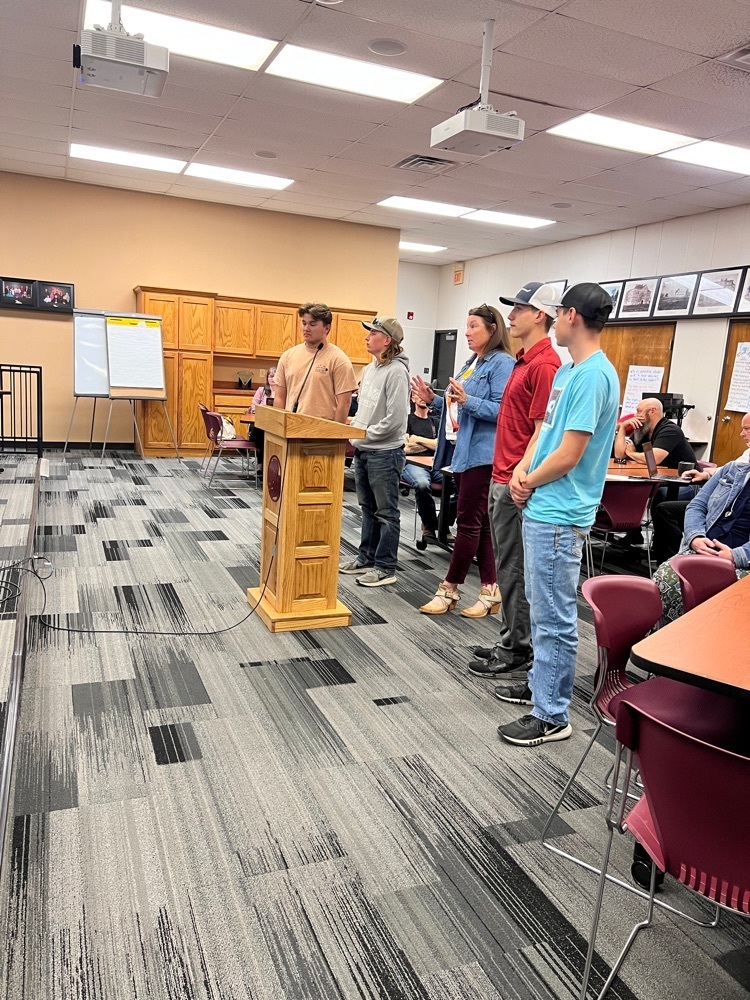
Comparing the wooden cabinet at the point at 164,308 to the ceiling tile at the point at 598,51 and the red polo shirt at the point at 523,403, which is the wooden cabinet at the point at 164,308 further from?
the red polo shirt at the point at 523,403

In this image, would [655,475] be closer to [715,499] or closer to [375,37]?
[715,499]

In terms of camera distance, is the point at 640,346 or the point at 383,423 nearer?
the point at 383,423

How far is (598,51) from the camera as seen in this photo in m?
4.30

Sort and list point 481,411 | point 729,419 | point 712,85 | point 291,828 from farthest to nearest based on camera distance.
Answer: point 729,419, point 712,85, point 481,411, point 291,828

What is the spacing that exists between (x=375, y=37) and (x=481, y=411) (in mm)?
2560

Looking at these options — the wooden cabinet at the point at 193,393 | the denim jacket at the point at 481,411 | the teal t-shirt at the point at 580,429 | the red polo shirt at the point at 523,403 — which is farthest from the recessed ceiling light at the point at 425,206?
the teal t-shirt at the point at 580,429

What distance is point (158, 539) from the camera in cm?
525

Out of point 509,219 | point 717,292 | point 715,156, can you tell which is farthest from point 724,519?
point 509,219

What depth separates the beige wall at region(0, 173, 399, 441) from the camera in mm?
8750

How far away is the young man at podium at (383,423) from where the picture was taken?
13.6 feet

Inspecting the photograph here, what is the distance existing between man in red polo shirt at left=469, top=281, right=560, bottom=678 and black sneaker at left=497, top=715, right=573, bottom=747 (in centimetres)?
51

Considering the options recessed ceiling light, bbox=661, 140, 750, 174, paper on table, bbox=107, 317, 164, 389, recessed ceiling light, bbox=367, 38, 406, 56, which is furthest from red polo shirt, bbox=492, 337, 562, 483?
paper on table, bbox=107, 317, 164, 389

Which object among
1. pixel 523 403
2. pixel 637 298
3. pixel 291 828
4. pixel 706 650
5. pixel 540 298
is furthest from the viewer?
pixel 637 298

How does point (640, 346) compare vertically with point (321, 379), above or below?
above
